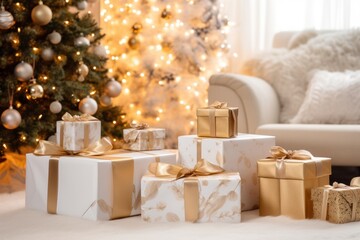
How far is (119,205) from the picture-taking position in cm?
253

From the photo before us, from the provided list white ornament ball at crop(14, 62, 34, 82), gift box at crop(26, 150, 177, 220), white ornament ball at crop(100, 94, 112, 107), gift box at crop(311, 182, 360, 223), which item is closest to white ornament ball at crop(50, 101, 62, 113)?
white ornament ball at crop(14, 62, 34, 82)

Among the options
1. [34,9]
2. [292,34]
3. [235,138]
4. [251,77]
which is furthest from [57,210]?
[292,34]

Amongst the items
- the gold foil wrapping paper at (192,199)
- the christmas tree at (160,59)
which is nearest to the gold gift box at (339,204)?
the gold foil wrapping paper at (192,199)

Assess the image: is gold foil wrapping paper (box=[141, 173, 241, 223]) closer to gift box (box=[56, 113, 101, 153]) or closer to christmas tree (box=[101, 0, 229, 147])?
gift box (box=[56, 113, 101, 153])

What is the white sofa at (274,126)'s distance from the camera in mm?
2967

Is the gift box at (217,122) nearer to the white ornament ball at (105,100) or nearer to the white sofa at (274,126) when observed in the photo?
the white sofa at (274,126)

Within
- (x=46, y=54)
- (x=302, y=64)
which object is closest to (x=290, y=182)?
(x=302, y=64)

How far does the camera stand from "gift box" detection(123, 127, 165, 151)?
9.05 ft

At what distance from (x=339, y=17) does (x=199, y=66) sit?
3.55ft

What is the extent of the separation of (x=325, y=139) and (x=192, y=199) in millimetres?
876

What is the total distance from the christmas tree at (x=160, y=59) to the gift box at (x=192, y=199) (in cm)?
174

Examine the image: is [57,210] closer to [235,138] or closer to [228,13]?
[235,138]

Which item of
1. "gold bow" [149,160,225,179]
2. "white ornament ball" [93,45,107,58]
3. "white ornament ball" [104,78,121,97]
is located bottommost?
"gold bow" [149,160,225,179]

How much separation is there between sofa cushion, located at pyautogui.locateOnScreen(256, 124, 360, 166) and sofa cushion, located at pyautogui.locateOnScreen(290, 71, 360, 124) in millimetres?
174
